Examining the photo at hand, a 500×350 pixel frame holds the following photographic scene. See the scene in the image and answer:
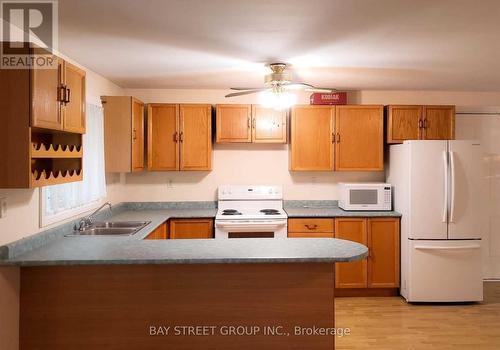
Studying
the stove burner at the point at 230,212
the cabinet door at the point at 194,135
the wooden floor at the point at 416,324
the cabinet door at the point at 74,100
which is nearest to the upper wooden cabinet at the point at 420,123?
the wooden floor at the point at 416,324

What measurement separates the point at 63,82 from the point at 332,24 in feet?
5.66

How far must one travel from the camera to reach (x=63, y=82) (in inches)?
92.6

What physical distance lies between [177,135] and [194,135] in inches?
7.6

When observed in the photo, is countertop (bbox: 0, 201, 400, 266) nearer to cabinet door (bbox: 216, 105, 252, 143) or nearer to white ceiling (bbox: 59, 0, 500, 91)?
white ceiling (bbox: 59, 0, 500, 91)

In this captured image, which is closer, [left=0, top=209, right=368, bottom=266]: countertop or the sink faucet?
[left=0, top=209, right=368, bottom=266]: countertop

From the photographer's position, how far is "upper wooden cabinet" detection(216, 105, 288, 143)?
4.39m

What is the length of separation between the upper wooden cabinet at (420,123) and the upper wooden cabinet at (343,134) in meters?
0.14

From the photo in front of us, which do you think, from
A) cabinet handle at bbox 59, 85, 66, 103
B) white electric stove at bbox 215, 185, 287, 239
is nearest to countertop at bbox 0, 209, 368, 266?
cabinet handle at bbox 59, 85, 66, 103

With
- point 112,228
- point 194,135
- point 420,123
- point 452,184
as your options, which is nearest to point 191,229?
point 112,228

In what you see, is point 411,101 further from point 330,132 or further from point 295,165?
point 295,165

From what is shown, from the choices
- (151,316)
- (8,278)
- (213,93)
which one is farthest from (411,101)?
(8,278)

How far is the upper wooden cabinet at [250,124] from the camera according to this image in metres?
4.39

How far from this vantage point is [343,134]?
4414 millimetres

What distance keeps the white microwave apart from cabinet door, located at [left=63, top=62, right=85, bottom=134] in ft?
9.63
